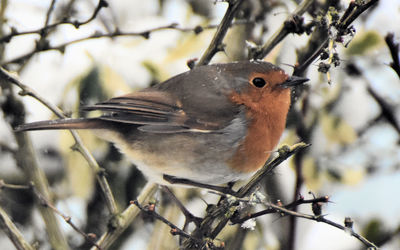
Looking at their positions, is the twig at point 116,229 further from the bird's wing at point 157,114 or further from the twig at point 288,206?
the twig at point 288,206

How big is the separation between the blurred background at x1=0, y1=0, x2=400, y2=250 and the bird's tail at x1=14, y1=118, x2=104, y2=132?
0.87 feet

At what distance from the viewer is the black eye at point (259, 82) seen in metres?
2.46

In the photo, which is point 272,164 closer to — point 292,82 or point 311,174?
point 292,82

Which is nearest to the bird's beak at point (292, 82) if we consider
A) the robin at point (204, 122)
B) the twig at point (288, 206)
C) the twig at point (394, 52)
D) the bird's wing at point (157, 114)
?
the robin at point (204, 122)

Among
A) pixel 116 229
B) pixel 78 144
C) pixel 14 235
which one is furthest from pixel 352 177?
pixel 14 235

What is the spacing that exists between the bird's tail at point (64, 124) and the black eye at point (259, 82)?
63 cm

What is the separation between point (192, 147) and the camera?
2422 mm

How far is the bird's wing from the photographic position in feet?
7.96

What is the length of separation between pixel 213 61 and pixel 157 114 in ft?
2.75

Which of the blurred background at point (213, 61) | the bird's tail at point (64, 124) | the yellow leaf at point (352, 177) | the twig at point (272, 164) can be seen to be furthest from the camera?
the yellow leaf at point (352, 177)

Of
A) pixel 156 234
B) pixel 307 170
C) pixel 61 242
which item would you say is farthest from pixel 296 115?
pixel 61 242

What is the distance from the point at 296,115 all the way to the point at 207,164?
0.90 meters

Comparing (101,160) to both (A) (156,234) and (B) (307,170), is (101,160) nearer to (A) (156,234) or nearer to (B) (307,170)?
(A) (156,234)

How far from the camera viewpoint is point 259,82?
8.11 ft
